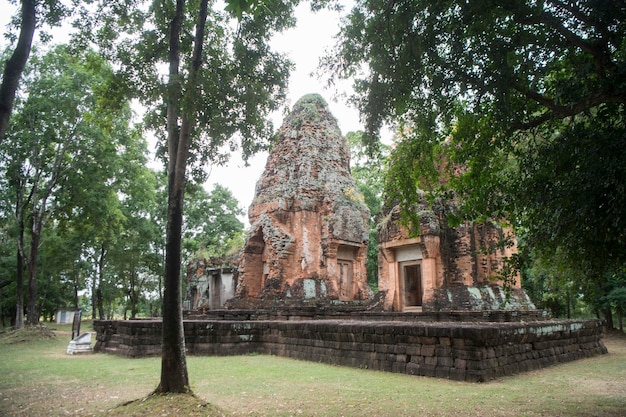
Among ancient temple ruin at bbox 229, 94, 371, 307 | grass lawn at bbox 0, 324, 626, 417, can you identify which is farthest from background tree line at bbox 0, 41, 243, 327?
grass lawn at bbox 0, 324, 626, 417

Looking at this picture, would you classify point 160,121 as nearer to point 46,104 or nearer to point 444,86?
point 444,86

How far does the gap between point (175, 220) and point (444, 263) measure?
9.34 metres

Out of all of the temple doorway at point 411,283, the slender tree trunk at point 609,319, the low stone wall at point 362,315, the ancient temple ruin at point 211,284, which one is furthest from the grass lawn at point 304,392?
the ancient temple ruin at point 211,284

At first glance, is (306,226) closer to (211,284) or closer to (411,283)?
(411,283)

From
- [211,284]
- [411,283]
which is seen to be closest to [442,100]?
[411,283]

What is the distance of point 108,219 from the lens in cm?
2294

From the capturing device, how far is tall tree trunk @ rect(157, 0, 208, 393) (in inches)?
230

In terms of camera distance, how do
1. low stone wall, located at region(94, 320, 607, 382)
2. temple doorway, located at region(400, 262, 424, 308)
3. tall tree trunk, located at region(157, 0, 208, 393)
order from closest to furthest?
tall tree trunk, located at region(157, 0, 208, 393) → low stone wall, located at region(94, 320, 607, 382) → temple doorway, located at region(400, 262, 424, 308)

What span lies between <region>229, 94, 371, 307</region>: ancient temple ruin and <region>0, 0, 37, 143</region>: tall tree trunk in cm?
1267

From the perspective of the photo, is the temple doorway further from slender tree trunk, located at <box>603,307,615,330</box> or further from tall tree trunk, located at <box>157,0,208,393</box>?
slender tree trunk, located at <box>603,307,615,330</box>

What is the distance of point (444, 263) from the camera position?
13.1 m

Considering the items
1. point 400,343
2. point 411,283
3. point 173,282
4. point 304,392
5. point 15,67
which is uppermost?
point 15,67

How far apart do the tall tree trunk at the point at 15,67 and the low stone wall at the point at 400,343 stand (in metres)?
7.16

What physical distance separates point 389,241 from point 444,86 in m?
8.76
